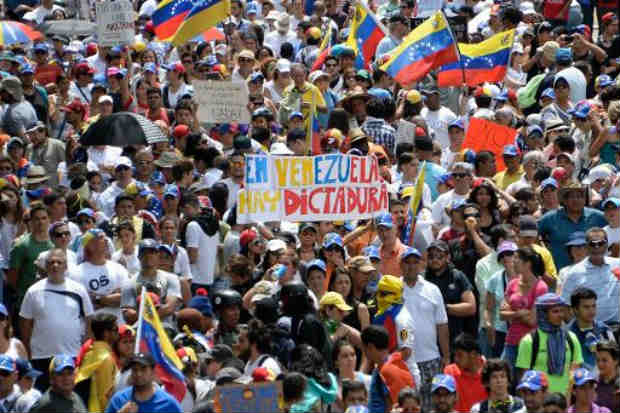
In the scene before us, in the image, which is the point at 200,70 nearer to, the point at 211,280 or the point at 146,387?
the point at 211,280

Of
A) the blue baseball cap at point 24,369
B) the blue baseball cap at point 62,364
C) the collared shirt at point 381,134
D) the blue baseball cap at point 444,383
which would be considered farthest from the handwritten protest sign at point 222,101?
the blue baseball cap at point 444,383

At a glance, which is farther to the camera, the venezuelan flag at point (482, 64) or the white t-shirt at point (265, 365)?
the venezuelan flag at point (482, 64)

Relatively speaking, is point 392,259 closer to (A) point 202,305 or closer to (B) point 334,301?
(B) point 334,301

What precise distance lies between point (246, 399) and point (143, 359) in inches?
34.5

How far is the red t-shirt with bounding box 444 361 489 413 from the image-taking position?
46.1 feet

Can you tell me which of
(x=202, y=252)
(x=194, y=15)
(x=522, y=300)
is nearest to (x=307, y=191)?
(x=202, y=252)

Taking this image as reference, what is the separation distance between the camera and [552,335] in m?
14.1

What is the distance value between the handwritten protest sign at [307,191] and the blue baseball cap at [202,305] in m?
1.34

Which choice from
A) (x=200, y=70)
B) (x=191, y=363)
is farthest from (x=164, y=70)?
(x=191, y=363)

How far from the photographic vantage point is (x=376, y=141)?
19688 millimetres

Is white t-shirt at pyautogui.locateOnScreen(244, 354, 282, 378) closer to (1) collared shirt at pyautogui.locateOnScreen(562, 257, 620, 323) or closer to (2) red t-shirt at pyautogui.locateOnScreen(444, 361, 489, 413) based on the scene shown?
(2) red t-shirt at pyautogui.locateOnScreen(444, 361, 489, 413)

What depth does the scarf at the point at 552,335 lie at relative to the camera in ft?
45.9

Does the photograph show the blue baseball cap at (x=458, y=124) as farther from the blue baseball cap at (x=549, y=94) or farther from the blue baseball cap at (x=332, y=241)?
the blue baseball cap at (x=332, y=241)

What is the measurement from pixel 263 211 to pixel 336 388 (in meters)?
3.22
